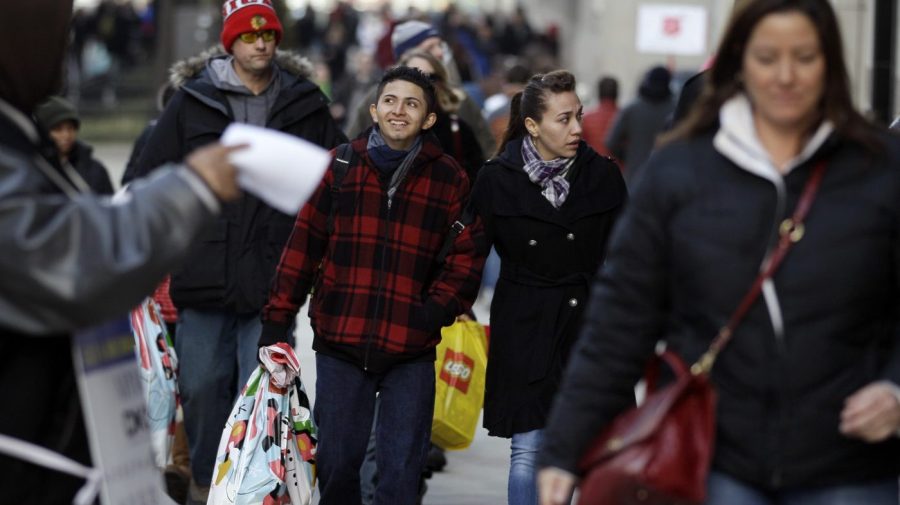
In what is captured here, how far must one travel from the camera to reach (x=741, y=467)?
12.2ft

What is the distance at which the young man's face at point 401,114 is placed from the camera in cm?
666

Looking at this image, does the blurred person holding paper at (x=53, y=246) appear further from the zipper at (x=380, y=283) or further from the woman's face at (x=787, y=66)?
the zipper at (x=380, y=283)

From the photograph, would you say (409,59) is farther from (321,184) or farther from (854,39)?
(854,39)

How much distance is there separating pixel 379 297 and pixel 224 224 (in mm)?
1284

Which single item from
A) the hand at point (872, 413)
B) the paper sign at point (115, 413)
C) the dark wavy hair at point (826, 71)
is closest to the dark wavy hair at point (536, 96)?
the dark wavy hair at point (826, 71)

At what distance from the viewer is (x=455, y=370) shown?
7.31 metres

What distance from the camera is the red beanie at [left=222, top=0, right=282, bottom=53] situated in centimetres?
761

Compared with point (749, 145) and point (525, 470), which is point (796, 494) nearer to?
point (749, 145)

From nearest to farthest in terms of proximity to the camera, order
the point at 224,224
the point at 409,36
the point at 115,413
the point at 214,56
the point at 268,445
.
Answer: the point at 115,413 → the point at 268,445 → the point at 224,224 → the point at 214,56 → the point at 409,36

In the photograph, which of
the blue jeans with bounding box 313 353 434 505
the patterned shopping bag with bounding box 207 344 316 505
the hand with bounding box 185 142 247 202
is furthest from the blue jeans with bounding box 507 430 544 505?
the hand with bounding box 185 142 247 202

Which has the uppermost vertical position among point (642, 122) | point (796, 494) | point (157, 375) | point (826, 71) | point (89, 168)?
point (826, 71)

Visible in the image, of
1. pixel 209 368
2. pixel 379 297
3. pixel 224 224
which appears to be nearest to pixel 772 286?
pixel 379 297

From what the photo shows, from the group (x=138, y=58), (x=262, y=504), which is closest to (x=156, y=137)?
(x=262, y=504)

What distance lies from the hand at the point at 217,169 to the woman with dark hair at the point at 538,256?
3048 millimetres
